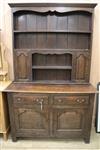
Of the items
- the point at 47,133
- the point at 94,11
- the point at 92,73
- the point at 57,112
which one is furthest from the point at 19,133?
the point at 94,11

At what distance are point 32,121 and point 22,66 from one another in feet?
2.73

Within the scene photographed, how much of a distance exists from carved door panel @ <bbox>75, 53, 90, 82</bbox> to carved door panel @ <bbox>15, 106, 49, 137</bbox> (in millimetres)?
736

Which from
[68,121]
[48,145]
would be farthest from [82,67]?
[48,145]

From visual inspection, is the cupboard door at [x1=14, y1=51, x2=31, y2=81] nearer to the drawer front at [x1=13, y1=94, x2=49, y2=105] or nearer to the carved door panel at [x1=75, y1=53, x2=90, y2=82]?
the drawer front at [x1=13, y1=94, x2=49, y2=105]

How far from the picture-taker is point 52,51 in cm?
251

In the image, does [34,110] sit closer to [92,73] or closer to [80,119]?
[80,119]

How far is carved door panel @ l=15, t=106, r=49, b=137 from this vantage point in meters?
2.35

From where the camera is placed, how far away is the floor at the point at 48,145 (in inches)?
94.5

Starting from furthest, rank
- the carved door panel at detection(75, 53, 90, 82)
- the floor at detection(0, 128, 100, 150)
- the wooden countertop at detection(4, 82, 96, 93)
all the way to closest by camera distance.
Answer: the carved door panel at detection(75, 53, 90, 82), the floor at detection(0, 128, 100, 150), the wooden countertop at detection(4, 82, 96, 93)

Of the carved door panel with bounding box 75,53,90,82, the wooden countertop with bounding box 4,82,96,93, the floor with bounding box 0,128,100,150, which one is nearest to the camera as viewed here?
the wooden countertop with bounding box 4,82,96,93

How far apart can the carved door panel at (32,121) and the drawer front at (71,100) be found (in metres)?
0.21

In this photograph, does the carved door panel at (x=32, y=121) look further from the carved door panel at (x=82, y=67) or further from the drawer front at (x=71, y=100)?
the carved door panel at (x=82, y=67)

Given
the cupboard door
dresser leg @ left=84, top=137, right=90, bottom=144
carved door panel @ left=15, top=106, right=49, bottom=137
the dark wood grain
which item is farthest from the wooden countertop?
dresser leg @ left=84, top=137, right=90, bottom=144

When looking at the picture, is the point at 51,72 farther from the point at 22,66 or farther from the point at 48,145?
the point at 48,145
